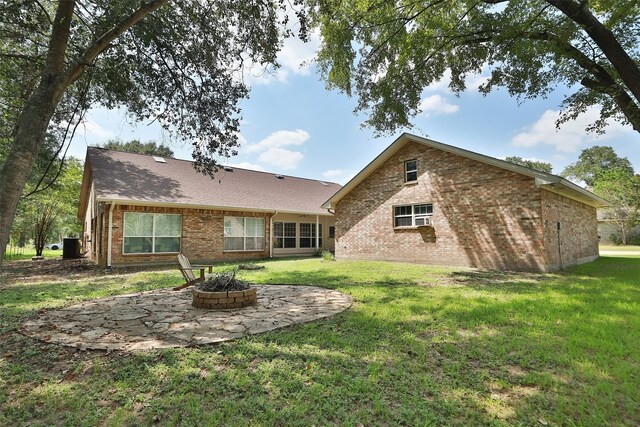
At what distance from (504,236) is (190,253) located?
1302cm

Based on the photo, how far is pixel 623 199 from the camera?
28.0 m

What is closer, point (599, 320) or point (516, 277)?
point (599, 320)

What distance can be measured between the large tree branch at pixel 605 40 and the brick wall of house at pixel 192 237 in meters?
14.2

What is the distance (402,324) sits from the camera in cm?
482

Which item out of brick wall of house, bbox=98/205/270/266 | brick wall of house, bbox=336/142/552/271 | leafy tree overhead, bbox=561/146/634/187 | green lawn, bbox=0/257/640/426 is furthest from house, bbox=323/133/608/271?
leafy tree overhead, bbox=561/146/634/187

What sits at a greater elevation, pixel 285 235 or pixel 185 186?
pixel 185 186

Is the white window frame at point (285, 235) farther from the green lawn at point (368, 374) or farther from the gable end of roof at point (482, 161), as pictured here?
the green lawn at point (368, 374)

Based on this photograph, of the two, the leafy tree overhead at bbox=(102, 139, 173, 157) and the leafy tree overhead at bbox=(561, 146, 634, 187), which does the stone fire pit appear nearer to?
the leafy tree overhead at bbox=(102, 139, 173, 157)

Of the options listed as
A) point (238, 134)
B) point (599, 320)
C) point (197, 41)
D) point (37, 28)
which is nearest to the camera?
point (599, 320)

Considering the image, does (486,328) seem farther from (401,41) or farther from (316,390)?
(401,41)

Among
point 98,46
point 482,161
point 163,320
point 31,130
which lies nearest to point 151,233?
point 163,320

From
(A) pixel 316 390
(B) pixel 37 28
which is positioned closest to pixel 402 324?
(A) pixel 316 390

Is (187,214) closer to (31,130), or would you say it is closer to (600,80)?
(31,130)

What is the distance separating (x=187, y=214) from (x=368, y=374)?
42.9ft
